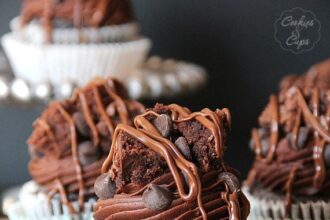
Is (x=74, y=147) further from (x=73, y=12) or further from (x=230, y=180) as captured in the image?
(x=73, y=12)

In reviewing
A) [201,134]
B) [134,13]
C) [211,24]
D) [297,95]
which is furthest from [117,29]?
[201,134]

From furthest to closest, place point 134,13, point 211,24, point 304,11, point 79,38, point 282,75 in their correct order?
point 134,13 < point 79,38 < point 211,24 < point 282,75 < point 304,11

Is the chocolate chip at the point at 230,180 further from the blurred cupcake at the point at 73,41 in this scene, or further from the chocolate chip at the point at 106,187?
the blurred cupcake at the point at 73,41

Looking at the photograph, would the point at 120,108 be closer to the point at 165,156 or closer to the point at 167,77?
the point at 165,156

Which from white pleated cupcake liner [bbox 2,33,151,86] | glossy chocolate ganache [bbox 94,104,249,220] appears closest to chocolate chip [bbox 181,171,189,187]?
glossy chocolate ganache [bbox 94,104,249,220]

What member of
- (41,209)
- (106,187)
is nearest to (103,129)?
(41,209)

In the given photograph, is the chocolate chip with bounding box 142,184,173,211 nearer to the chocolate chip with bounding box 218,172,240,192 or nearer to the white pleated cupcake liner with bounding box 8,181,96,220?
the chocolate chip with bounding box 218,172,240,192
